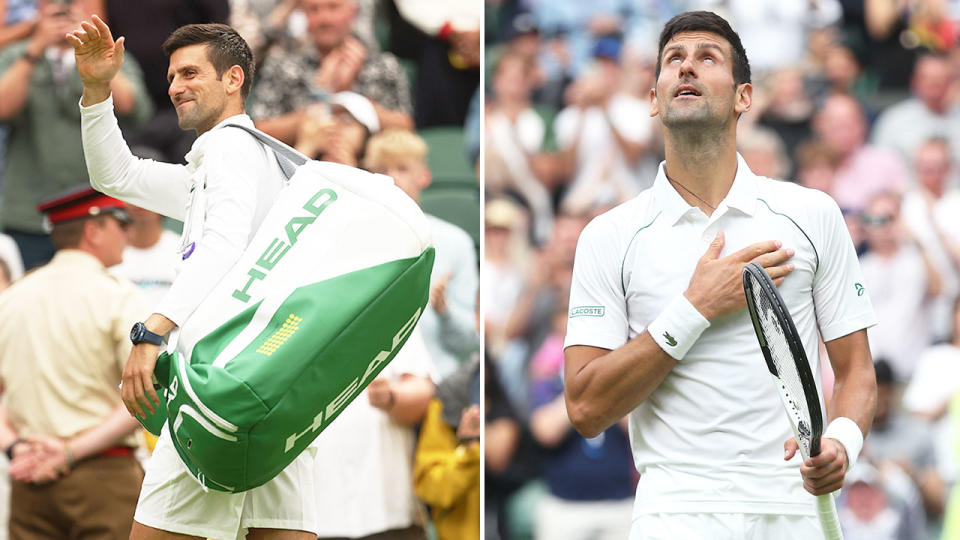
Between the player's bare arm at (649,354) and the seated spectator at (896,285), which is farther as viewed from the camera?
the seated spectator at (896,285)

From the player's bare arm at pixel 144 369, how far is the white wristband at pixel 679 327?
3.84 ft

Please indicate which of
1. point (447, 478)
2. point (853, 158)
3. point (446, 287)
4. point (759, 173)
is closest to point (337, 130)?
point (446, 287)

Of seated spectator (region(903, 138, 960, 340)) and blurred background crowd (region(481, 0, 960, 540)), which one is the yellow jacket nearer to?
blurred background crowd (region(481, 0, 960, 540))

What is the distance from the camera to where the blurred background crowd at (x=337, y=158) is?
A: 233 inches

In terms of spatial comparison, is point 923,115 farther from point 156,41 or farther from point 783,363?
point 783,363

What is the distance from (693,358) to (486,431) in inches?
161

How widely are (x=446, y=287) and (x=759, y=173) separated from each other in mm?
2137

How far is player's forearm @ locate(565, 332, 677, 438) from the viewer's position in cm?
291

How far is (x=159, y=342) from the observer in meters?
3.13

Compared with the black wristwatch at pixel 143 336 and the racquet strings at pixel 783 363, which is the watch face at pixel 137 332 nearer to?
the black wristwatch at pixel 143 336

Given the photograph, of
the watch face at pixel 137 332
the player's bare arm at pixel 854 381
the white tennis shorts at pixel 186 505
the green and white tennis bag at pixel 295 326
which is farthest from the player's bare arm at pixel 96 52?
the player's bare arm at pixel 854 381

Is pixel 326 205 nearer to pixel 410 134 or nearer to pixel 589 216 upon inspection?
pixel 410 134

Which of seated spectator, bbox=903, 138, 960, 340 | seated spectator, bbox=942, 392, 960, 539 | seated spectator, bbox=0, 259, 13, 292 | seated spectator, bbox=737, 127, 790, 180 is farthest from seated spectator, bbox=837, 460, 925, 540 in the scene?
seated spectator, bbox=0, 259, 13, 292

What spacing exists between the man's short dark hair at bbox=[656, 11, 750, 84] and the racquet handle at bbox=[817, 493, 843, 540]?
3.35 feet
